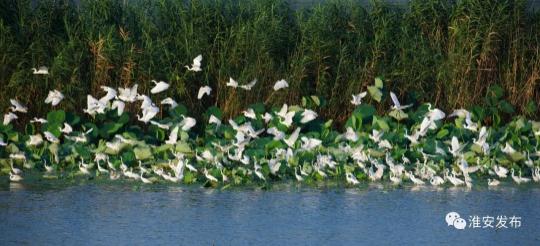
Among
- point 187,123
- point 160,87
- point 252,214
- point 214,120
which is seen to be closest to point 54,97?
point 160,87

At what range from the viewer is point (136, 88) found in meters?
7.80

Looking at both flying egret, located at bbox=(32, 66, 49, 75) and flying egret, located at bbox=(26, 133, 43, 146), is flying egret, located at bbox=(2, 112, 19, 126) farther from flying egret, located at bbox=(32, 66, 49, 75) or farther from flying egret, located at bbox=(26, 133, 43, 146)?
flying egret, located at bbox=(32, 66, 49, 75)

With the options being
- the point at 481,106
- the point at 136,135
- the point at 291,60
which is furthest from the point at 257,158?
the point at 481,106

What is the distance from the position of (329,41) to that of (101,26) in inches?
68.7

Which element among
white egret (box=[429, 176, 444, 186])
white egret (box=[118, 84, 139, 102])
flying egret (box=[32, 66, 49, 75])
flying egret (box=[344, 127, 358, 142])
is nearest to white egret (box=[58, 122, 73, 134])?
white egret (box=[118, 84, 139, 102])

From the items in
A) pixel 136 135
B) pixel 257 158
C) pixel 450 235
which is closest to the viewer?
pixel 450 235

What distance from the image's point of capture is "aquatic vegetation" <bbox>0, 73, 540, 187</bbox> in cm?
657

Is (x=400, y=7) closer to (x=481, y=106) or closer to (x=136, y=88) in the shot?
(x=481, y=106)

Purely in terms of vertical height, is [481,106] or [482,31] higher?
[482,31]

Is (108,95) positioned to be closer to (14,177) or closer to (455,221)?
(14,177)

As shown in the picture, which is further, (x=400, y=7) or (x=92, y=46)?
(x=400, y=7)

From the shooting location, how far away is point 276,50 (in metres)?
8.59

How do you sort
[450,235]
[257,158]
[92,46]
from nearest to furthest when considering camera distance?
[450,235]
[257,158]
[92,46]

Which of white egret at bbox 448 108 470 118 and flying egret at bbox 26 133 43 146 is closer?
flying egret at bbox 26 133 43 146
